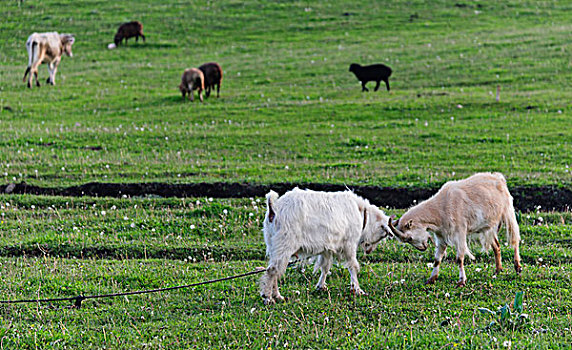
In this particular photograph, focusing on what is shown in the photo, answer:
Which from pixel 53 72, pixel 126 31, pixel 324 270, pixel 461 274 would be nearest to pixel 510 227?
pixel 461 274

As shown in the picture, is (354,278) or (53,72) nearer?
(354,278)

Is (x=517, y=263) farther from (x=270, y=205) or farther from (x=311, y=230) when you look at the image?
(x=270, y=205)

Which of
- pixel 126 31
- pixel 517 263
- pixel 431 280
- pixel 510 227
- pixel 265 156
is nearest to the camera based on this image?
pixel 431 280

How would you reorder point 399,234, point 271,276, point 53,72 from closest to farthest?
point 271,276, point 399,234, point 53,72

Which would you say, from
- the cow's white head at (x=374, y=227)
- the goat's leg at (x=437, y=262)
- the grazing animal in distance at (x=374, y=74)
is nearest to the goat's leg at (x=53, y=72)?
the grazing animal in distance at (x=374, y=74)

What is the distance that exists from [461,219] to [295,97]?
1818cm

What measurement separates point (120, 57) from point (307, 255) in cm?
3228

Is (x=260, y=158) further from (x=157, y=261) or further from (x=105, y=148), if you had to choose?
(x=157, y=261)

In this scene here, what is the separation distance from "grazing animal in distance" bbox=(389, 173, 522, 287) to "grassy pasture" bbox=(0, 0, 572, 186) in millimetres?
5338

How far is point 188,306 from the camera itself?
8414 mm

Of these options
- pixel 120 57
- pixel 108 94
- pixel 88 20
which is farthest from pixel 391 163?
pixel 88 20

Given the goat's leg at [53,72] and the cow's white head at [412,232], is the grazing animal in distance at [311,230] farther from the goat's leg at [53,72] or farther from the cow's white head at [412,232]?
the goat's leg at [53,72]

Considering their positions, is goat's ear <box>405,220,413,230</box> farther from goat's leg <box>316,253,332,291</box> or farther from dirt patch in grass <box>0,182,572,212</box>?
dirt patch in grass <box>0,182,572,212</box>

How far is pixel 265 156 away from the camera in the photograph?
18906 millimetres
